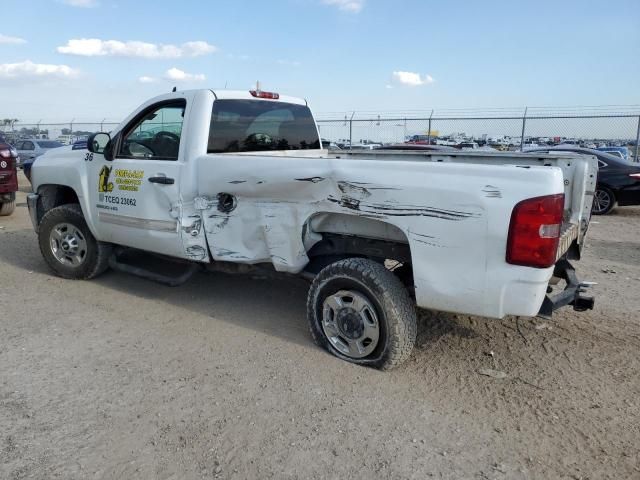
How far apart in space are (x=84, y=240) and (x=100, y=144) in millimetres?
1094

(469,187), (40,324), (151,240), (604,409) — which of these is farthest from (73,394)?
(604,409)

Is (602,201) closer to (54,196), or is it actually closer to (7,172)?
(54,196)

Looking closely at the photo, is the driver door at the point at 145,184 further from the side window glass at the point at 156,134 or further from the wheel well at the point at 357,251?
the wheel well at the point at 357,251

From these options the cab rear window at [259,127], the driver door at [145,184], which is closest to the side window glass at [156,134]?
the driver door at [145,184]

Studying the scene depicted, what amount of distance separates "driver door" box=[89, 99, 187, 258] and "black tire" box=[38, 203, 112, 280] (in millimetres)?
327

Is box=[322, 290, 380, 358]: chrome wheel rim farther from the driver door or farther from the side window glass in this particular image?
the side window glass

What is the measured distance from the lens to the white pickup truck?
3.09m

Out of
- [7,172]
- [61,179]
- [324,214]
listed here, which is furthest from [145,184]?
[7,172]

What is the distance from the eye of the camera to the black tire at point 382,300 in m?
3.53

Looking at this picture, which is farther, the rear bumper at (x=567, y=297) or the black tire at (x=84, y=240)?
the black tire at (x=84, y=240)

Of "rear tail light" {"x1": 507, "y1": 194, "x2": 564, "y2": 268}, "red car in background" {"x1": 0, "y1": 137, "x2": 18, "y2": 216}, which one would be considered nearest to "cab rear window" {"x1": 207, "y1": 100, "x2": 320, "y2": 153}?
"rear tail light" {"x1": 507, "y1": 194, "x2": 564, "y2": 268}

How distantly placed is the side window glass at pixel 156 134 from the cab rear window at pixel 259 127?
1.13ft

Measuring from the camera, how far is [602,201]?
444 inches

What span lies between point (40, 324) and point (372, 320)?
2.96m
